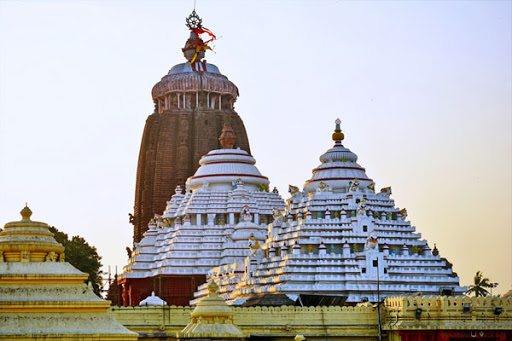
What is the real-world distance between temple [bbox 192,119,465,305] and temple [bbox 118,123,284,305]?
9.31 meters

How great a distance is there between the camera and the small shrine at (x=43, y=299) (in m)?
38.6

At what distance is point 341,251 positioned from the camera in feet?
236

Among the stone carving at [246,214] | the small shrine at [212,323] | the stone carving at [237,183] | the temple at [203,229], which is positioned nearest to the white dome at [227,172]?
the temple at [203,229]

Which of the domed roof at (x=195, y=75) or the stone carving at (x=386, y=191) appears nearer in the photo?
the stone carving at (x=386, y=191)

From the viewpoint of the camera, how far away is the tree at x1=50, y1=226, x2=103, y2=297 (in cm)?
9000

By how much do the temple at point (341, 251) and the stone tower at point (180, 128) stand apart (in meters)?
29.6

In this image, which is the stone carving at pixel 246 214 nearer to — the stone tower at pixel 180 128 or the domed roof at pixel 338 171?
the domed roof at pixel 338 171

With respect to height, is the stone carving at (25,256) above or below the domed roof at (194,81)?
below

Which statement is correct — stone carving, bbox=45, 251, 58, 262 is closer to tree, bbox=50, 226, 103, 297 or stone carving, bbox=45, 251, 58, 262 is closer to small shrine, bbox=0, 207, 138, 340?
small shrine, bbox=0, 207, 138, 340

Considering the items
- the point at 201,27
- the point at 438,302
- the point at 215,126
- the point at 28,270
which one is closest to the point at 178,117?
the point at 215,126

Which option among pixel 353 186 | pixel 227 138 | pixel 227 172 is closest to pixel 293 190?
pixel 353 186

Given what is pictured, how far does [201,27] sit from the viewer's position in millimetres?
113188

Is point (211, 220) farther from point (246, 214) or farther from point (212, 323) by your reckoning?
point (212, 323)

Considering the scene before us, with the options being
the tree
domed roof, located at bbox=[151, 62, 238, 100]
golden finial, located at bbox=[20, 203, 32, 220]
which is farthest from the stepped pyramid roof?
golden finial, located at bbox=[20, 203, 32, 220]
